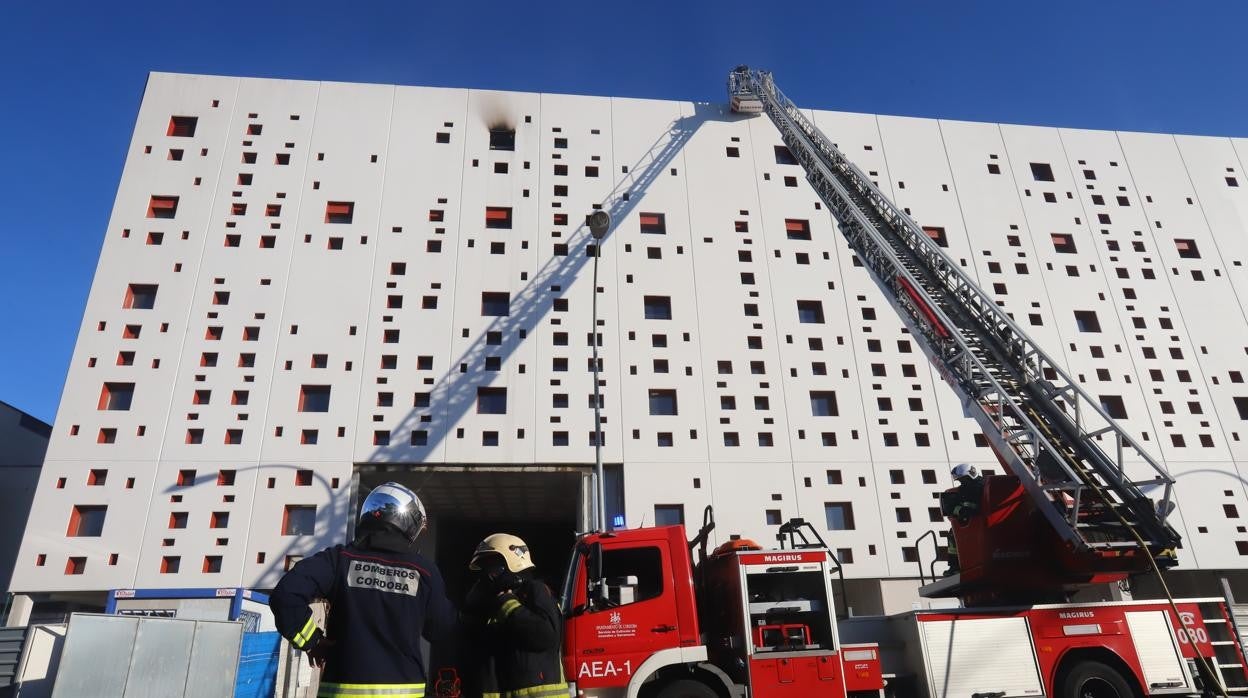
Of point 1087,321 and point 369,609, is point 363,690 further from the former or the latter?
point 1087,321

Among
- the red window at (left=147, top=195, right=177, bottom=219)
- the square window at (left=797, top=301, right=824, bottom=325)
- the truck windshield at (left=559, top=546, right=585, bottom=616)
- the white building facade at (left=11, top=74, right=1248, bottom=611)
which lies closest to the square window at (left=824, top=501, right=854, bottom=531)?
the white building facade at (left=11, top=74, right=1248, bottom=611)

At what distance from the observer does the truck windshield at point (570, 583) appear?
27.0 ft

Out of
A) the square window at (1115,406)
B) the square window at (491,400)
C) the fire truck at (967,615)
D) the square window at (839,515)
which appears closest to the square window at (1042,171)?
the square window at (1115,406)

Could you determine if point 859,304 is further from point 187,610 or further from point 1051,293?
point 187,610

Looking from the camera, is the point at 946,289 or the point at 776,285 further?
the point at 776,285

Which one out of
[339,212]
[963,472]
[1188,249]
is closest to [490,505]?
[339,212]

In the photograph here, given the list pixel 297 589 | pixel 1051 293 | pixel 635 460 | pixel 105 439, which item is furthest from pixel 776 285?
pixel 297 589

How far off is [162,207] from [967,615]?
69.0 ft

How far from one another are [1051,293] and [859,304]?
5.86 m

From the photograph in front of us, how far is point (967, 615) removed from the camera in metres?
8.98

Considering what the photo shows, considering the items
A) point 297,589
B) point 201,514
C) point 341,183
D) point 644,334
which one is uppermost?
point 341,183

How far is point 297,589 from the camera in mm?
3420

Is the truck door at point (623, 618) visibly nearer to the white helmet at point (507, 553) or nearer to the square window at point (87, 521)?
the white helmet at point (507, 553)

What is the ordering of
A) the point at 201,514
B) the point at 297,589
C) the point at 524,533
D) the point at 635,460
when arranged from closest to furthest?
the point at 297,589 < the point at 201,514 < the point at 635,460 < the point at 524,533
